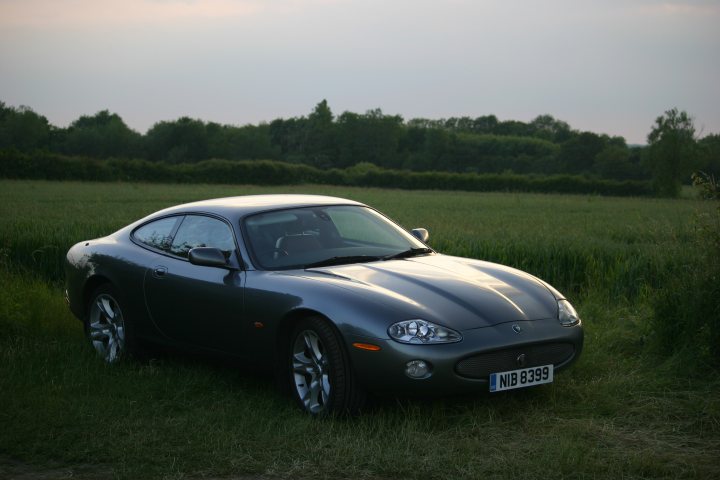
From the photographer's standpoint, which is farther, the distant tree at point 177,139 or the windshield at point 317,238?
the distant tree at point 177,139

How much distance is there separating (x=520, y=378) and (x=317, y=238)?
6.38 ft

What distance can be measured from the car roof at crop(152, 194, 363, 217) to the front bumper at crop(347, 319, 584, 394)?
1.76 metres

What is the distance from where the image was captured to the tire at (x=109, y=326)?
24.3 ft

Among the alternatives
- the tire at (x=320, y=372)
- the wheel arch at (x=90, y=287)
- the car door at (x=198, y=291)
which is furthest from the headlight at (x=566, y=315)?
the wheel arch at (x=90, y=287)

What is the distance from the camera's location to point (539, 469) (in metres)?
4.59

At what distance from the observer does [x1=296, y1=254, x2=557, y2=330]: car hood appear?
5.52 metres

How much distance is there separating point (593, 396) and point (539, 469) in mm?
1686

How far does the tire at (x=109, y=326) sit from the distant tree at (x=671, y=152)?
214ft

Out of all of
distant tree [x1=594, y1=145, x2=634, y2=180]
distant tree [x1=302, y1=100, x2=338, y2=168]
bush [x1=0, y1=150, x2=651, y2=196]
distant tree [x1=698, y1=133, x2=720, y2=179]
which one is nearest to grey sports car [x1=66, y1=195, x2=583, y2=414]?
bush [x1=0, y1=150, x2=651, y2=196]

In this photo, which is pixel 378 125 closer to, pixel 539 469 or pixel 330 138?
pixel 330 138

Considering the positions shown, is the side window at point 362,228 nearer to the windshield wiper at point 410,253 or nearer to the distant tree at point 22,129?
the windshield wiper at point 410,253

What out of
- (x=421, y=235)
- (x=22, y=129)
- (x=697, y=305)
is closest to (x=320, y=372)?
(x=421, y=235)

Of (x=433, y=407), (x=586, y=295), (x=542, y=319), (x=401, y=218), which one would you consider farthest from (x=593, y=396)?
(x=401, y=218)

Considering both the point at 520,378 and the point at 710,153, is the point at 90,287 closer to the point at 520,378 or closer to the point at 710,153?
the point at 520,378
